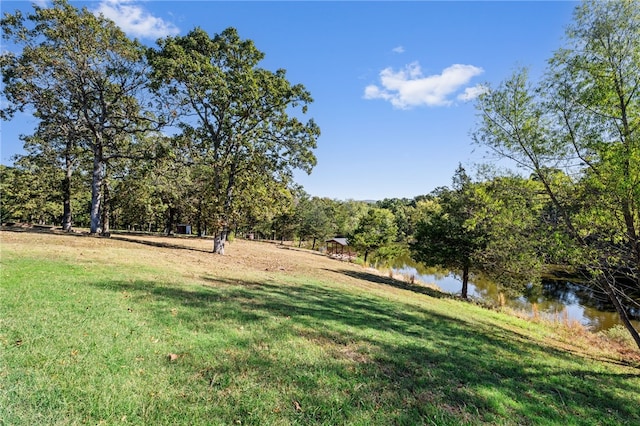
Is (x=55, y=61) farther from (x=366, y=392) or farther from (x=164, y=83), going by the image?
(x=366, y=392)

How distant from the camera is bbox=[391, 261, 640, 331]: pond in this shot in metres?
20.6

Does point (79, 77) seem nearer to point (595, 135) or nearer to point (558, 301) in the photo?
point (595, 135)

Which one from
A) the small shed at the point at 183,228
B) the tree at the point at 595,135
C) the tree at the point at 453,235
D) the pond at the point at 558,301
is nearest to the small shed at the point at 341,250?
the pond at the point at 558,301

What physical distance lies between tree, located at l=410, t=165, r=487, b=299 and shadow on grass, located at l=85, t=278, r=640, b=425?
32.0 ft

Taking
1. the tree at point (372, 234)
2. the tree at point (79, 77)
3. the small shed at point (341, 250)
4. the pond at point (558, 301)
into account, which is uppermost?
the tree at point (79, 77)

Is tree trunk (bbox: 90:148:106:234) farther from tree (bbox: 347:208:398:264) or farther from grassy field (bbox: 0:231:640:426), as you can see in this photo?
tree (bbox: 347:208:398:264)

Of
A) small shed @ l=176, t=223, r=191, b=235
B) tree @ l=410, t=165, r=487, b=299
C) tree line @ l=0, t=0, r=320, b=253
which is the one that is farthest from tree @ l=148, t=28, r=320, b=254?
small shed @ l=176, t=223, r=191, b=235

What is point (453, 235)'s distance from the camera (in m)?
18.9

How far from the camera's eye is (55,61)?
16.3 m

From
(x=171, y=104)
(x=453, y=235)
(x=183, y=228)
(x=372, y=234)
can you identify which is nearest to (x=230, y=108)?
(x=171, y=104)

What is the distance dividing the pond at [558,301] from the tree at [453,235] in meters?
3.60

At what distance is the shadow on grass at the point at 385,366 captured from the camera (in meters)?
3.84

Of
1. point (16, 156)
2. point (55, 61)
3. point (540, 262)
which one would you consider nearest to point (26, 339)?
point (540, 262)

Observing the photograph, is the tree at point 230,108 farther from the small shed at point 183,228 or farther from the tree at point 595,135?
the small shed at point 183,228
